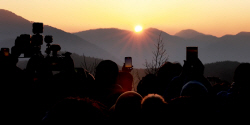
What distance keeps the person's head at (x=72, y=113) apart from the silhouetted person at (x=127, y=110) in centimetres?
29

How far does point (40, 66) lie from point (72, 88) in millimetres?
2416

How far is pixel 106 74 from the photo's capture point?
17.6 feet

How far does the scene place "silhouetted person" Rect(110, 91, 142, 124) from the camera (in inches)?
95.7

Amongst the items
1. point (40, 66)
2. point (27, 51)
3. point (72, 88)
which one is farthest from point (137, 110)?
point (27, 51)

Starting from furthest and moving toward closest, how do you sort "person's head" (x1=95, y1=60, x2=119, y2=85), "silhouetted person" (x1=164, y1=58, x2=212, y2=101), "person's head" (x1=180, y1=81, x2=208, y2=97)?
"person's head" (x1=95, y1=60, x2=119, y2=85), "silhouetted person" (x1=164, y1=58, x2=212, y2=101), "person's head" (x1=180, y1=81, x2=208, y2=97)

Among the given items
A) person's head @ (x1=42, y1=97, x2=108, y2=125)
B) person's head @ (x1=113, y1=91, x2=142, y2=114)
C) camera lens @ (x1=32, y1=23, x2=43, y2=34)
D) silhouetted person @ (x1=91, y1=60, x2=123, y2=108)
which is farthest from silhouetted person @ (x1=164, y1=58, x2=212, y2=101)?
camera lens @ (x1=32, y1=23, x2=43, y2=34)

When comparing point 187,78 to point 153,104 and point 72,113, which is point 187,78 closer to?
point 153,104

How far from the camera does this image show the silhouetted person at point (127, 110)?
243 cm

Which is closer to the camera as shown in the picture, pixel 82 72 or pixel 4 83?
pixel 4 83

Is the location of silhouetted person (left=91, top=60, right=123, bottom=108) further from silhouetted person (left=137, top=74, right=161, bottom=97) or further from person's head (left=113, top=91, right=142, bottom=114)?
person's head (left=113, top=91, right=142, bottom=114)

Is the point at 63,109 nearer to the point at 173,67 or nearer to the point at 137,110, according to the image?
the point at 137,110

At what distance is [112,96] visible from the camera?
412cm

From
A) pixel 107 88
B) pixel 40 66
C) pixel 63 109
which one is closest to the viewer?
pixel 63 109

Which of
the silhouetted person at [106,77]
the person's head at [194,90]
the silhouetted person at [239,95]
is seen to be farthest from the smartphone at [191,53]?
the silhouetted person at [106,77]
